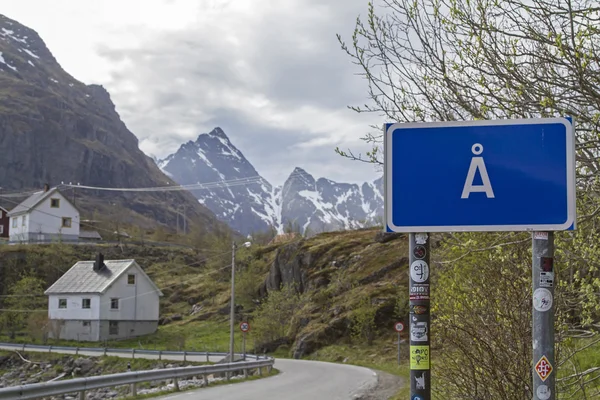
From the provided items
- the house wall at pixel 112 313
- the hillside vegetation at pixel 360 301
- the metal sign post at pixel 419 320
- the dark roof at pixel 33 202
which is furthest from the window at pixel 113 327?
the metal sign post at pixel 419 320

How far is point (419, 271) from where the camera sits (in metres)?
4.22

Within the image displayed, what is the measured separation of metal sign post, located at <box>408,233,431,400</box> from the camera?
422 centimetres

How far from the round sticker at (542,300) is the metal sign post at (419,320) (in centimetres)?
61

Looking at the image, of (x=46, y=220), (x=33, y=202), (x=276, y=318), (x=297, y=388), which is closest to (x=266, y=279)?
(x=276, y=318)

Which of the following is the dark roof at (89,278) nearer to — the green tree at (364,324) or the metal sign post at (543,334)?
the green tree at (364,324)

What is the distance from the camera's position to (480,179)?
13.6ft

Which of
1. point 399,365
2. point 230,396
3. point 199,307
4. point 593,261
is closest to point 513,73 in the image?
point 593,261

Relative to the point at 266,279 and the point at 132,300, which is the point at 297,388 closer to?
the point at 132,300

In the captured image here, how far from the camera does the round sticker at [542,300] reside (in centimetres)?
391

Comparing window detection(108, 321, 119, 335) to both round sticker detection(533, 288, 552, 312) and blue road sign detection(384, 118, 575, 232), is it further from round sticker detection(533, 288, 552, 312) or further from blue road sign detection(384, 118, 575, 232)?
round sticker detection(533, 288, 552, 312)

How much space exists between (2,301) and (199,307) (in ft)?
70.6

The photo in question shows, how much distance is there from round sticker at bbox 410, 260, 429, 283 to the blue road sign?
20cm

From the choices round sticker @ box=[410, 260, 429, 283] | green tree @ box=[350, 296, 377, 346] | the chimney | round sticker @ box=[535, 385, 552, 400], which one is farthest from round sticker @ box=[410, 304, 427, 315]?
the chimney

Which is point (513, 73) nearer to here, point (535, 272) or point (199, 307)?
point (535, 272)
